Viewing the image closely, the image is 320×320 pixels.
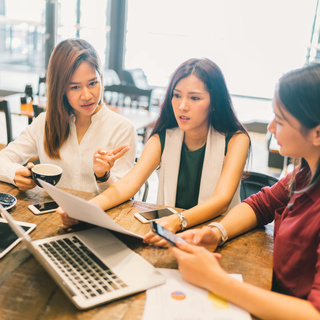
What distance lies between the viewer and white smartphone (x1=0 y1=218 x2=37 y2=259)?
104 cm


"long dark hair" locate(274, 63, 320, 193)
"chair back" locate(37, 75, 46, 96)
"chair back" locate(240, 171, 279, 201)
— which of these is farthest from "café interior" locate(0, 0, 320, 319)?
"long dark hair" locate(274, 63, 320, 193)

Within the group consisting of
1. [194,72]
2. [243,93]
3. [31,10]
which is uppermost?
[31,10]

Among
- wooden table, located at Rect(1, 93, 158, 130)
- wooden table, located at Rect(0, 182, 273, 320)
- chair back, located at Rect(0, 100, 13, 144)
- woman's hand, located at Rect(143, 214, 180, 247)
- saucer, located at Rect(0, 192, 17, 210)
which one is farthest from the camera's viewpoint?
wooden table, located at Rect(1, 93, 158, 130)

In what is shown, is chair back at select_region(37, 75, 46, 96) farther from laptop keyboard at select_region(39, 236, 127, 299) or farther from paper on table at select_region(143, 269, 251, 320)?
paper on table at select_region(143, 269, 251, 320)

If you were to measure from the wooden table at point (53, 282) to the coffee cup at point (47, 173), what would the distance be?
108 mm

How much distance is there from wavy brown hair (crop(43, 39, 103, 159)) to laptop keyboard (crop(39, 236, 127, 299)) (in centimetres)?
81

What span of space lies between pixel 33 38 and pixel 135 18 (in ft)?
6.28

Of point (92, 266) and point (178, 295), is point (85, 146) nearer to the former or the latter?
point (92, 266)

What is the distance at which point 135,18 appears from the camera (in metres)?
6.89

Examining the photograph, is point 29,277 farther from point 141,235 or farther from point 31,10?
point 31,10

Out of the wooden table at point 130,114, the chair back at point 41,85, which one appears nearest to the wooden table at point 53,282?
the wooden table at point 130,114

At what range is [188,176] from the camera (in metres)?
1.78

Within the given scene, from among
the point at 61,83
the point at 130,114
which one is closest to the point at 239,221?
the point at 61,83

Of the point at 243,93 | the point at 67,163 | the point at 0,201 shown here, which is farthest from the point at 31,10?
the point at 0,201
